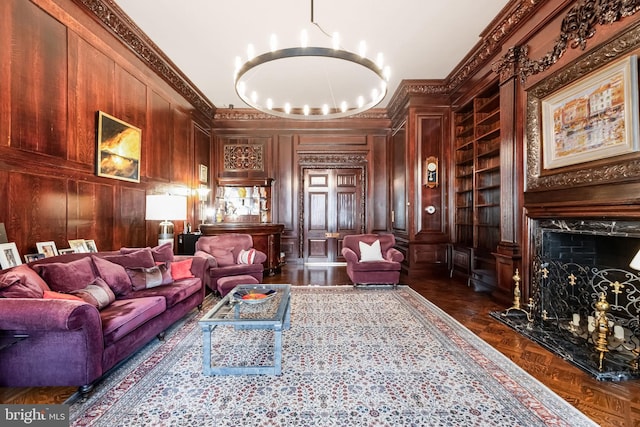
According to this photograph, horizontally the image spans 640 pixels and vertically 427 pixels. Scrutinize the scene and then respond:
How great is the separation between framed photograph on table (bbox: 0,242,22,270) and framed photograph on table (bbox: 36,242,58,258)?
0.71 feet

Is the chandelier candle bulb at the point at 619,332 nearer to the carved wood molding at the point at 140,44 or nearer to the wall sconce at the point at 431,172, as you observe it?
the wall sconce at the point at 431,172

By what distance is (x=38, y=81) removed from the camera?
8.85ft

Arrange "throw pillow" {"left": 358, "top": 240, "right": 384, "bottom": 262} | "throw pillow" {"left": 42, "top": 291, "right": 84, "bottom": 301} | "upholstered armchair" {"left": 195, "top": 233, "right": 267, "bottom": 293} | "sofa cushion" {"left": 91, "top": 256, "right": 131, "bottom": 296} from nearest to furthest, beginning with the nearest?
"throw pillow" {"left": 42, "top": 291, "right": 84, "bottom": 301}
"sofa cushion" {"left": 91, "top": 256, "right": 131, "bottom": 296}
"upholstered armchair" {"left": 195, "top": 233, "right": 267, "bottom": 293}
"throw pillow" {"left": 358, "top": 240, "right": 384, "bottom": 262}

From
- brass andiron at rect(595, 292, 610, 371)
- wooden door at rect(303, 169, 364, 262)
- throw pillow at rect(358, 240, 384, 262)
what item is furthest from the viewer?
wooden door at rect(303, 169, 364, 262)

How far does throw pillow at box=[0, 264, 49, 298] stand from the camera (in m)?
1.91

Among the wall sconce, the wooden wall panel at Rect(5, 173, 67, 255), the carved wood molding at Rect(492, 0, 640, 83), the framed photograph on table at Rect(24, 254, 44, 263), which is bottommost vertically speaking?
the framed photograph on table at Rect(24, 254, 44, 263)

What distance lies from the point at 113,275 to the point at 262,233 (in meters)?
2.91

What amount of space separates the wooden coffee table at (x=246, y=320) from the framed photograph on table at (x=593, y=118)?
301 centimetres

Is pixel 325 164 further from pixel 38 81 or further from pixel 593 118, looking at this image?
pixel 38 81

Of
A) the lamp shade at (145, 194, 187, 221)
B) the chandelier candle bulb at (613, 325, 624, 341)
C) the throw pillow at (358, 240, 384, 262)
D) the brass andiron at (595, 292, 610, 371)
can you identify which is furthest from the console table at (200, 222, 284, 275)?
the chandelier candle bulb at (613, 325, 624, 341)

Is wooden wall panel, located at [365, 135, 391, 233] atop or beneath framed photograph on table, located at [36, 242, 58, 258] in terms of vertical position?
atop

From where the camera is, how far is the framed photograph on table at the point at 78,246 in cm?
303

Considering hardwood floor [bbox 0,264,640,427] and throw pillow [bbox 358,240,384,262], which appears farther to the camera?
throw pillow [bbox 358,240,384,262]

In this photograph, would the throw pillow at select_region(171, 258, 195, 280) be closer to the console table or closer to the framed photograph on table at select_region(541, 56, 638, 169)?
the console table
